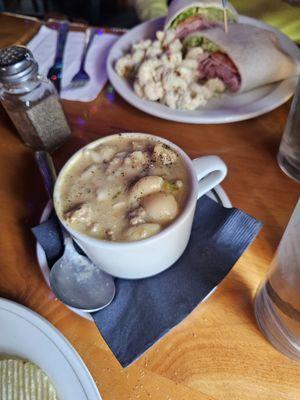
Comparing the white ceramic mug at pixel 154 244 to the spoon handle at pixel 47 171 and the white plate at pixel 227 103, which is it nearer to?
the spoon handle at pixel 47 171

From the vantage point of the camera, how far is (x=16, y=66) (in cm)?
65

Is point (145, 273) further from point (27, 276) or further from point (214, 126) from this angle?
point (214, 126)

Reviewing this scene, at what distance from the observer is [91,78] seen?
2.98ft

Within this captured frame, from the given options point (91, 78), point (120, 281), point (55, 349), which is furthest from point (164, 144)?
point (91, 78)

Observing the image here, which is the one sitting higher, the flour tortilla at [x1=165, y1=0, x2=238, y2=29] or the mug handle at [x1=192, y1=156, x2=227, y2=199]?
the flour tortilla at [x1=165, y1=0, x2=238, y2=29]

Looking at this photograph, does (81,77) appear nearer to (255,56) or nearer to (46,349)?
(255,56)

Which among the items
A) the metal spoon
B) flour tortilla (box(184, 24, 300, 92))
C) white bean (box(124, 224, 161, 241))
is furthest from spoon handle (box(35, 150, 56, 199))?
flour tortilla (box(184, 24, 300, 92))

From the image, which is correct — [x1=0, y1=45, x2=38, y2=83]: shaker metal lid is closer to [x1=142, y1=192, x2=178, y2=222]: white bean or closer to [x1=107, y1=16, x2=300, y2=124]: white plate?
[x1=107, y1=16, x2=300, y2=124]: white plate

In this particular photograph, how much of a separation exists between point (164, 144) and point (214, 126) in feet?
0.89

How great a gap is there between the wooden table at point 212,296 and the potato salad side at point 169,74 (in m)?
0.05

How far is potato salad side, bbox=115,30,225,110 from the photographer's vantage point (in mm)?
776

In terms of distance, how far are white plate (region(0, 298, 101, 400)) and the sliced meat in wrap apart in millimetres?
718

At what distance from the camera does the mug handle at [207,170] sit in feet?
1.68

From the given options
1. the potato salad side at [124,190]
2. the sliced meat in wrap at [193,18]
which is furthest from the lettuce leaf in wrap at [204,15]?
the potato salad side at [124,190]
